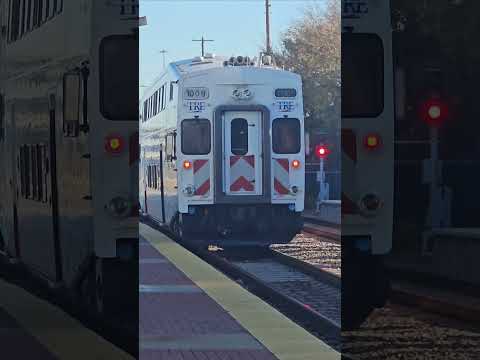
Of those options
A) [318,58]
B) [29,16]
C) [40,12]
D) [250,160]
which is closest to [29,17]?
[29,16]

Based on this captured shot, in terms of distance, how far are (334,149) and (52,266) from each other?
1.99 m

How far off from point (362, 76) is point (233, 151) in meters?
0.89

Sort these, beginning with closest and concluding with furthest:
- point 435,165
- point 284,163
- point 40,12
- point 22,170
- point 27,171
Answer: point 435,165 < point 284,163 < point 40,12 < point 27,171 < point 22,170

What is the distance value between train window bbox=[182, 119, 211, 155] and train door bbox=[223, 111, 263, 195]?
0.12 meters

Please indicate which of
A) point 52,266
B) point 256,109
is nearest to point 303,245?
point 256,109

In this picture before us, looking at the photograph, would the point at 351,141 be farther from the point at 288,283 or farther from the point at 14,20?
the point at 14,20

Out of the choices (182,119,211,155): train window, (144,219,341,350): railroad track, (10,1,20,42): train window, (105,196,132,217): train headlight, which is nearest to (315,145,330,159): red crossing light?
(144,219,341,350): railroad track

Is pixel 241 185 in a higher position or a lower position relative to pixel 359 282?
higher

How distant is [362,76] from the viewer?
5.14m

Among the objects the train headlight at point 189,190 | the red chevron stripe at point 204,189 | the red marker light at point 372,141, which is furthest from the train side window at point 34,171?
the red marker light at point 372,141

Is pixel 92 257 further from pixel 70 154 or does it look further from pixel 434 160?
pixel 434 160

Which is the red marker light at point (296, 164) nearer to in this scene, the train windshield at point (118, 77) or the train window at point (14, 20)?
the train windshield at point (118, 77)

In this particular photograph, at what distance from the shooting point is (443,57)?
5.07m

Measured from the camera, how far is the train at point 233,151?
17.6 feet
